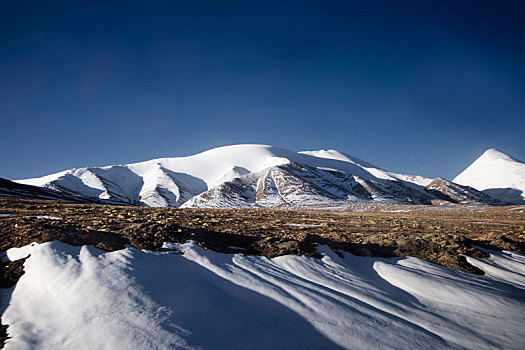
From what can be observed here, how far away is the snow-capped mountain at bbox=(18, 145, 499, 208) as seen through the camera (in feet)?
388

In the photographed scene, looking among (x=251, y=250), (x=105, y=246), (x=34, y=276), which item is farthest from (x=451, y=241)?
(x=34, y=276)

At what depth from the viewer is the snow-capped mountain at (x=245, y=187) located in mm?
118125

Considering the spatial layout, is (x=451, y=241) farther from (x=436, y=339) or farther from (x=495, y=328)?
(x=436, y=339)

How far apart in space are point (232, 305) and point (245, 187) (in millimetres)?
126718

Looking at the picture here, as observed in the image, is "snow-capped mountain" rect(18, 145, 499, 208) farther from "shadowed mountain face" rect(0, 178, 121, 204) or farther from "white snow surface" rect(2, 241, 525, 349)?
"white snow surface" rect(2, 241, 525, 349)

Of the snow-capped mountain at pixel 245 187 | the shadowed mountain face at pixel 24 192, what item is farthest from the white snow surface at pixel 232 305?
the snow-capped mountain at pixel 245 187

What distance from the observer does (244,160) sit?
653 ft

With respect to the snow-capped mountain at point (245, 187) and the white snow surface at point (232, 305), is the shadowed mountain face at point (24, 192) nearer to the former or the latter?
the white snow surface at point (232, 305)

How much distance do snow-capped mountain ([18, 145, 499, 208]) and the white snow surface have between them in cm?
9607

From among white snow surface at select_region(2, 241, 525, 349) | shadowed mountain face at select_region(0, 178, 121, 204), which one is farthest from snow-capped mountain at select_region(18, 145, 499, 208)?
white snow surface at select_region(2, 241, 525, 349)

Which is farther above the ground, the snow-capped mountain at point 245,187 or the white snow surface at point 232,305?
the snow-capped mountain at point 245,187

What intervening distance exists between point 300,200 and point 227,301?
4280 inches

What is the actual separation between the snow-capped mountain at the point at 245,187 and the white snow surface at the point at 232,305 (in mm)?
96075

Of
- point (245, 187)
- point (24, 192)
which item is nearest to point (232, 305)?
point (24, 192)
